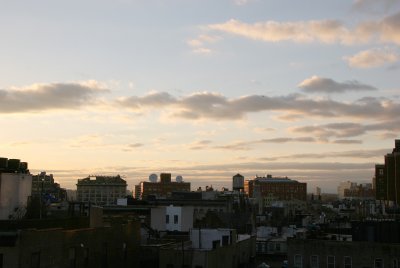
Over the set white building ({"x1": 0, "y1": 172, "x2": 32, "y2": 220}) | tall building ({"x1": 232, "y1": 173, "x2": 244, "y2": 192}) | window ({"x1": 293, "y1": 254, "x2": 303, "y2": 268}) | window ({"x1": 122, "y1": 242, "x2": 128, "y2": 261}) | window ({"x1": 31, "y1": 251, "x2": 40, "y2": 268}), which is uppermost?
tall building ({"x1": 232, "y1": 173, "x2": 244, "y2": 192})

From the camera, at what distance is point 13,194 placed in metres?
43.4

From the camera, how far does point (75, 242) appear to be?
4009 cm

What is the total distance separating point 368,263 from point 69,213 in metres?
28.4

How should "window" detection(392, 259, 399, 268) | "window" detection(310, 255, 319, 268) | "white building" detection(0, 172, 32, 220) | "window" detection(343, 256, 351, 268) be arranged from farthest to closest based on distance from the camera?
"window" detection(310, 255, 319, 268), "window" detection(343, 256, 351, 268), "window" detection(392, 259, 399, 268), "white building" detection(0, 172, 32, 220)

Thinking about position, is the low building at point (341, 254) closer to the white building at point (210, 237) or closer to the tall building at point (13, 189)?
the white building at point (210, 237)

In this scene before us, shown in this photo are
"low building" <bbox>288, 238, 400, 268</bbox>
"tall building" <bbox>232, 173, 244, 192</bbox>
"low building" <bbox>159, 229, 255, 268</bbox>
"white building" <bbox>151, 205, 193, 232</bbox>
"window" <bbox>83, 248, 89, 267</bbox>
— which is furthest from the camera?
"tall building" <bbox>232, 173, 244, 192</bbox>

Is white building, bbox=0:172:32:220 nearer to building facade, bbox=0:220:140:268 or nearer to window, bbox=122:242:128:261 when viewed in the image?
building facade, bbox=0:220:140:268

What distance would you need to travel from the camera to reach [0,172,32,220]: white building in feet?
139

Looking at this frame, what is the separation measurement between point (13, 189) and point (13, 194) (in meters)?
0.41

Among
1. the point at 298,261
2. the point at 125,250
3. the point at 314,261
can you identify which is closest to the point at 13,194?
the point at 125,250

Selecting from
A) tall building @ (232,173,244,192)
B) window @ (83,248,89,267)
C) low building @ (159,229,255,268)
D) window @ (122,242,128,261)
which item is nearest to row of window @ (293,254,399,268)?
low building @ (159,229,255,268)

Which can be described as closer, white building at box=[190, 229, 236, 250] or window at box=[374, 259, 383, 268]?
window at box=[374, 259, 383, 268]

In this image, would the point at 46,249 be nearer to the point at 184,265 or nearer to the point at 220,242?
the point at 184,265

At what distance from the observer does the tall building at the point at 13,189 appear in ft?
139
